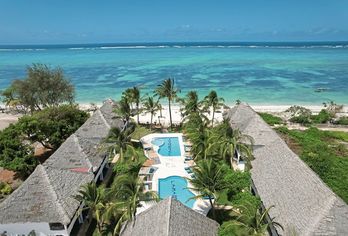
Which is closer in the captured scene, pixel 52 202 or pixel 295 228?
pixel 295 228

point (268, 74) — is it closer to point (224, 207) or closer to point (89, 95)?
point (89, 95)

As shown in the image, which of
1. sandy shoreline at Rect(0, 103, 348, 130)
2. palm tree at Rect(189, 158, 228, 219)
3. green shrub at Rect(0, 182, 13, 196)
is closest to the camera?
palm tree at Rect(189, 158, 228, 219)

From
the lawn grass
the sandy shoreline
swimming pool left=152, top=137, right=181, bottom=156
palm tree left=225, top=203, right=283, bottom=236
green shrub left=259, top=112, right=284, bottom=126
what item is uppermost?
palm tree left=225, top=203, right=283, bottom=236

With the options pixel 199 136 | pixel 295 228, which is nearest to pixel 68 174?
pixel 199 136

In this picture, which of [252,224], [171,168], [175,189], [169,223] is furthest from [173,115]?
[252,224]

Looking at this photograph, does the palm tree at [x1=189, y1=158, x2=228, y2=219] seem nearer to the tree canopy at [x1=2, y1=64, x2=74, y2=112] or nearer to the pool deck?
the pool deck

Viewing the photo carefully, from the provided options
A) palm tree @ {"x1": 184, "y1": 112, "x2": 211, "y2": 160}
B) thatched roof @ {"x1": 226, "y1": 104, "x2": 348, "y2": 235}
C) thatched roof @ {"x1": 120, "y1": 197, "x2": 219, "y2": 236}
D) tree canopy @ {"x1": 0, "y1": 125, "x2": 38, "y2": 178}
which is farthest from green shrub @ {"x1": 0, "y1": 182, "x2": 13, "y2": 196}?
thatched roof @ {"x1": 226, "y1": 104, "x2": 348, "y2": 235}

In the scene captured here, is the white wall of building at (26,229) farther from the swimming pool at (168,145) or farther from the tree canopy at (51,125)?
the swimming pool at (168,145)
